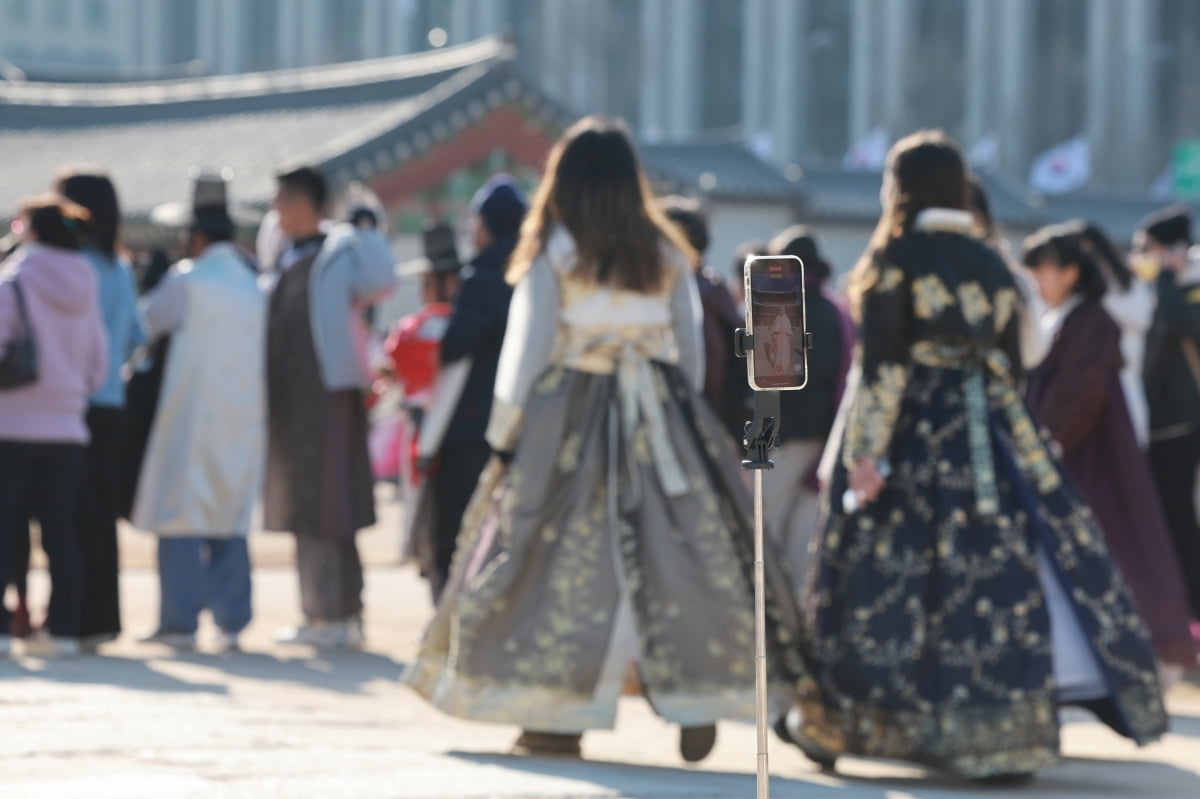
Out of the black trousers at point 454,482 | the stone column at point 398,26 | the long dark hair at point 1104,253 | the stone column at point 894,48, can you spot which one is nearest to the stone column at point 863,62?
the stone column at point 894,48

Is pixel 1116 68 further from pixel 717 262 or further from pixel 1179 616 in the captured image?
pixel 1179 616

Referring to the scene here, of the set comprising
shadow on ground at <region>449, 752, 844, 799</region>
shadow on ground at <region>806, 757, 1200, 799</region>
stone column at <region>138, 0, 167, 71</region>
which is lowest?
shadow on ground at <region>806, 757, 1200, 799</region>

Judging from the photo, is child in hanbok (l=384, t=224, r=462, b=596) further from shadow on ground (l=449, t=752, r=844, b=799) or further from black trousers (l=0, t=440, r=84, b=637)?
shadow on ground (l=449, t=752, r=844, b=799)

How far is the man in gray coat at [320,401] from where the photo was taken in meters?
8.20

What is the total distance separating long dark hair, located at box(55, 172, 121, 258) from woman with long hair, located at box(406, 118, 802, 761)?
257 centimetres

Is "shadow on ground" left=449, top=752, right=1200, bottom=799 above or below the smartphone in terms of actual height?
below

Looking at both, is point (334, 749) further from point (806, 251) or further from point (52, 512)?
point (806, 251)

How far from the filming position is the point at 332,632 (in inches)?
329

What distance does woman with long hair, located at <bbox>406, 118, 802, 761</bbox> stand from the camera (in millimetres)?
5555

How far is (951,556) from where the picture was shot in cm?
561

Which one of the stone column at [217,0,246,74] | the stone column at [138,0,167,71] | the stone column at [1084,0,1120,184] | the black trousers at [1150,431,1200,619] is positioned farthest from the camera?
the stone column at [217,0,246,74]

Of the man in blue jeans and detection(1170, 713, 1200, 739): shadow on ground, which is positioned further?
the man in blue jeans

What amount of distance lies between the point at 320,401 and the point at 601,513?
9.10 feet

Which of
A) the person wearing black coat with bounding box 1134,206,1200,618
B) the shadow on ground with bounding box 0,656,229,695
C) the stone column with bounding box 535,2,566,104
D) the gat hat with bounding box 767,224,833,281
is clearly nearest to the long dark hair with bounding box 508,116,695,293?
the gat hat with bounding box 767,224,833,281
